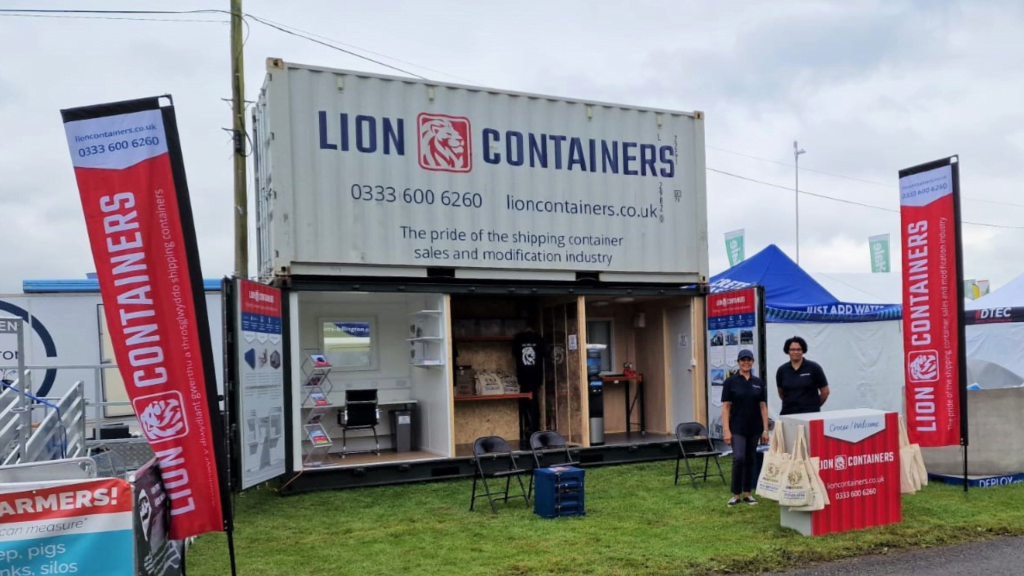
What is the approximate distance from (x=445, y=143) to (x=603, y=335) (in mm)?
4205

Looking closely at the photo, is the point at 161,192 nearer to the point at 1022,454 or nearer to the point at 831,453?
the point at 831,453

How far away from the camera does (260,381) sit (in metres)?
7.72

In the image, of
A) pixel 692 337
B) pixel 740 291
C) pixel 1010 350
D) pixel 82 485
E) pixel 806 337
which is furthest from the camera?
pixel 1010 350

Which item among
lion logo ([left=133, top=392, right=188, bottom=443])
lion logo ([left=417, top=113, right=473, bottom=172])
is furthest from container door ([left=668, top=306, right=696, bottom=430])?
lion logo ([left=133, top=392, right=188, bottom=443])

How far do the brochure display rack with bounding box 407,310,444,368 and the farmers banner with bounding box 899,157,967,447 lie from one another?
15.8ft

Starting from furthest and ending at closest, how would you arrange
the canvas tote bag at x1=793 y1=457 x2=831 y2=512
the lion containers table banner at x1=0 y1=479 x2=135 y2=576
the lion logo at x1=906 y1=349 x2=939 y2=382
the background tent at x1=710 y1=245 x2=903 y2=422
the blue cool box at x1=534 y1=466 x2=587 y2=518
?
the background tent at x1=710 y1=245 x2=903 y2=422, the lion logo at x1=906 y1=349 x2=939 y2=382, the blue cool box at x1=534 y1=466 x2=587 y2=518, the canvas tote bag at x1=793 y1=457 x2=831 y2=512, the lion containers table banner at x1=0 y1=479 x2=135 y2=576

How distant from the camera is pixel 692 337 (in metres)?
10.8

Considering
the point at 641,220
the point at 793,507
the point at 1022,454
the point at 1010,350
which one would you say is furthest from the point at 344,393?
the point at 1010,350

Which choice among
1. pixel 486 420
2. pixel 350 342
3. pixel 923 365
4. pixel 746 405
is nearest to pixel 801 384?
pixel 746 405

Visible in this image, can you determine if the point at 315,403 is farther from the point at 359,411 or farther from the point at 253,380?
the point at 253,380

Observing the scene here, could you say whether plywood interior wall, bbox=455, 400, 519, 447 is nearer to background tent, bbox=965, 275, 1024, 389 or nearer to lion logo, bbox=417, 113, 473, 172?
lion logo, bbox=417, 113, 473, 172

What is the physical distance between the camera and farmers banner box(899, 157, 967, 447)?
25.5ft

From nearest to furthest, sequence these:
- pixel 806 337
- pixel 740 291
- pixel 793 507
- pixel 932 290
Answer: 1. pixel 793 507
2. pixel 932 290
3. pixel 740 291
4. pixel 806 337

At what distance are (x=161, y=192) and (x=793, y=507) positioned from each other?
16.1 ft
